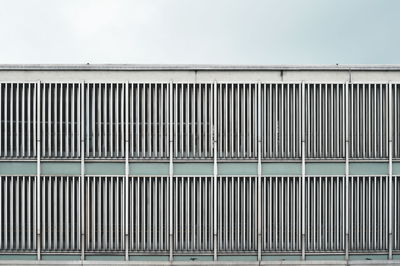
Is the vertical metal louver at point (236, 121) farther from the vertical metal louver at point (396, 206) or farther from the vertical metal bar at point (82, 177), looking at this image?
the vertical metal louver at point (396, 206)

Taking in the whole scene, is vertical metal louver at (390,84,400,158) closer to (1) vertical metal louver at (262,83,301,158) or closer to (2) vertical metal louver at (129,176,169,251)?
(1) vertical metal louver at (262,83,301,158)

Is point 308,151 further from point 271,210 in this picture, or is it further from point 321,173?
point 271,210

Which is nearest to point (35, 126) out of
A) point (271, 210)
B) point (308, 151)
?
point (271, 210)

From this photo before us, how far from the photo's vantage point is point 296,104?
16172 millimetres

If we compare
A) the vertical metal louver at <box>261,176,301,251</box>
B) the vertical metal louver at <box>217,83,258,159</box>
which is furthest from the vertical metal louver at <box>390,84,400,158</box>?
the vertical metal louver at <box>217,83,258,159</box>

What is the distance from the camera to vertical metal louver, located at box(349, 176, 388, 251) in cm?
1619

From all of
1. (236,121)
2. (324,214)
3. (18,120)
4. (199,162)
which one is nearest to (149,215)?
(199,162)

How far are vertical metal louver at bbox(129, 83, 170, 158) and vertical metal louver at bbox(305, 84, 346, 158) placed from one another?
580 centimetres

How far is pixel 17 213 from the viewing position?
52.0ft

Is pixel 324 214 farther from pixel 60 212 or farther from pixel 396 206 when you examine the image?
pixel 60 212

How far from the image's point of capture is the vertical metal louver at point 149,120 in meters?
16.0

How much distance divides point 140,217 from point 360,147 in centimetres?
942

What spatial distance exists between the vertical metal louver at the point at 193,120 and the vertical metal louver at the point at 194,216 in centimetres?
117

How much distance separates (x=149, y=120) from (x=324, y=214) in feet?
26.6
